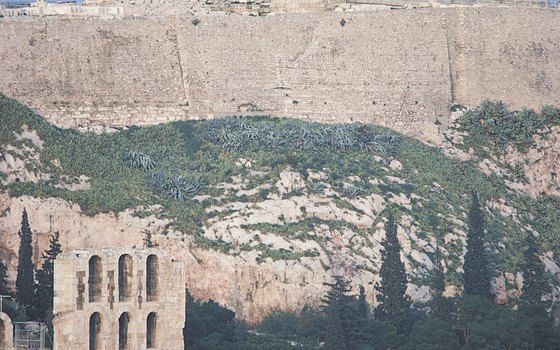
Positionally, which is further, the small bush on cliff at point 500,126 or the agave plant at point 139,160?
the small bush on cliff at point 500,126

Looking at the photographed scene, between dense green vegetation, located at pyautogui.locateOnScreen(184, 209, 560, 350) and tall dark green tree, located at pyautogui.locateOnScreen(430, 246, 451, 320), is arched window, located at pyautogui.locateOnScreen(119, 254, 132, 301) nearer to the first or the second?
dense green vegetation, located at pyautogui.locateOnScreen(184, 209, 560, 350)

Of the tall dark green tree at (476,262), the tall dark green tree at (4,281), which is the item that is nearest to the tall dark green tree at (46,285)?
the tall dark green tree at (4,281)

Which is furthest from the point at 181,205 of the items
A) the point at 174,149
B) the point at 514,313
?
the point at 514,313

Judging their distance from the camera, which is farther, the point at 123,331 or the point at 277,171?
the point at 277,171

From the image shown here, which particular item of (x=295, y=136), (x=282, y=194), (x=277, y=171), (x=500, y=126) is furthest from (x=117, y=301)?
(x=500, y=126)

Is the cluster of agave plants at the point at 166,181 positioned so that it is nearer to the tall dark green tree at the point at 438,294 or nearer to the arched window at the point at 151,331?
the tall dark green tree at the point at 438,294

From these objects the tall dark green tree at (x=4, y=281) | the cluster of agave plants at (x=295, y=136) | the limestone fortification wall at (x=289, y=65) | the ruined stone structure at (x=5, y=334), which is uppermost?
the limestone fortification wall at (x=289, y=65)

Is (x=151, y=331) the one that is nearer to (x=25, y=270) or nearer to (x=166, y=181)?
(x=25, y=270)

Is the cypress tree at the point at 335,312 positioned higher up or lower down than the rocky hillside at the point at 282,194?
lower down
